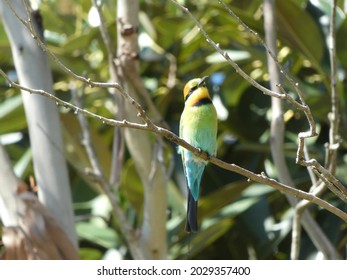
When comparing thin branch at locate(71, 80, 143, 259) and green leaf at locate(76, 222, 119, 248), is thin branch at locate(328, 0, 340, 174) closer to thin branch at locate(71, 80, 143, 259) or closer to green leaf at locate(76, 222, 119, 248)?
thin branch at locate(71, 80, 143, 259)

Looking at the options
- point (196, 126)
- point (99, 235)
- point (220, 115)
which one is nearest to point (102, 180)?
point (196, 126)

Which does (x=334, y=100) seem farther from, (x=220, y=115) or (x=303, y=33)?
(x=220, y=115)

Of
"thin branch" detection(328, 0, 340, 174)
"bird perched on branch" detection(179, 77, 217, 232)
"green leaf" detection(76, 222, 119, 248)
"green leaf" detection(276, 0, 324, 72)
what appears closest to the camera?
"thin branch" detection(328, 0, 340, 174)

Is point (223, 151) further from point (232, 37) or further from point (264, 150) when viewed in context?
point (232, 37)

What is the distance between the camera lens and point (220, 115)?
10.6 ft

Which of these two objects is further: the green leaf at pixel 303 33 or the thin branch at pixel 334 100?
the green leaf at pixel 303 33

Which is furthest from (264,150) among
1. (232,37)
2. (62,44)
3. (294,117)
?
→ (62,44)

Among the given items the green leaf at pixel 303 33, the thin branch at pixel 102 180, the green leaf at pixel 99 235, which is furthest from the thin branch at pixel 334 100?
the green leaf at pixel 99 235

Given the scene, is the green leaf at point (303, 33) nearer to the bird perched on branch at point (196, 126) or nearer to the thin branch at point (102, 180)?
the bird perched on branch at point (196, 126)

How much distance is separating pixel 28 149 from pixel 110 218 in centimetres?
43

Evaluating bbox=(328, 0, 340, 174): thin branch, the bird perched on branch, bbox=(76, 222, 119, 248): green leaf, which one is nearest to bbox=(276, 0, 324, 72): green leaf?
the bird perched on branch

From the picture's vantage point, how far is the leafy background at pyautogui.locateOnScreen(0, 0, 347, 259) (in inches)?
116

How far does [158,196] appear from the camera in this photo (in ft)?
8.68

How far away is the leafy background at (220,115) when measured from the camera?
294cm
